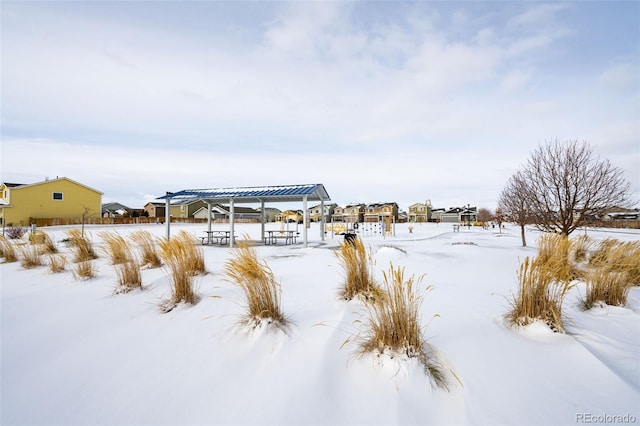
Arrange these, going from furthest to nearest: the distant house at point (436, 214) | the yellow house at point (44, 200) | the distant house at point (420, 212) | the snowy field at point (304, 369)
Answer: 1. the distant house at point (436, 214)
2. the distant house at point (420, 212)
3. the yellow house at point (44, 200)
4. the snowy field at point (304, 369)

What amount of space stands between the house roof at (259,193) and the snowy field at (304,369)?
29.3 feet

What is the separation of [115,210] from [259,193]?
150ft

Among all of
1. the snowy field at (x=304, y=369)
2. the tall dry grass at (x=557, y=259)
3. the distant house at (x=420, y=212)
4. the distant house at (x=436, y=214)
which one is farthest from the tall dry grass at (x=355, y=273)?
the distant house at (x=436, y=214)

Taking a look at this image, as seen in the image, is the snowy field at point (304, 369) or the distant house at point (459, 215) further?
the distant house at point (459, 215)

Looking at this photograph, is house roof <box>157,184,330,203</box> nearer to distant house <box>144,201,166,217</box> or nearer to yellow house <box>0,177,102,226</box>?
yellow house <box>0,177,102,226</box>

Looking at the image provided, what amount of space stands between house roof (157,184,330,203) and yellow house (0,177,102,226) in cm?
1823

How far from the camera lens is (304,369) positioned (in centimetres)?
254

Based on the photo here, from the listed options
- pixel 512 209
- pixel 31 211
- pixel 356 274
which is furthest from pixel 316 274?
pixel 31 211

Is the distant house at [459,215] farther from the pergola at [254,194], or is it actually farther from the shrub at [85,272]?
the shrub at [85,272]

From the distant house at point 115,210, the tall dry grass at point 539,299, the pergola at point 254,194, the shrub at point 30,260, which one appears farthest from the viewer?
the distant house at point 115,210

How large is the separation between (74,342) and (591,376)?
203 inches

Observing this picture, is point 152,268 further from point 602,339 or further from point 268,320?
point 602,339

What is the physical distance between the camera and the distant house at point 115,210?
149 ft

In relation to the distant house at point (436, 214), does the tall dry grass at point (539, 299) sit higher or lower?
lower
